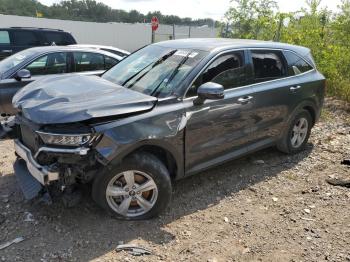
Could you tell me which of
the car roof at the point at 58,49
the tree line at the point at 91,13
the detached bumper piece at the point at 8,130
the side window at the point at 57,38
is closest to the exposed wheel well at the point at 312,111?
the car roof at the point at 58,49

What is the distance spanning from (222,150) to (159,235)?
1.31m

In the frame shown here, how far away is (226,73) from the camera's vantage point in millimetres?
4367

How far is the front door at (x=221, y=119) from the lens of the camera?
3977mm

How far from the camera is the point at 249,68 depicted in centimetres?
459

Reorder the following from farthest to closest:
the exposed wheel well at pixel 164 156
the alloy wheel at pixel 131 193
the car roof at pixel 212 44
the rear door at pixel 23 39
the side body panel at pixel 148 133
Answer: the rear door at pixel 23 39 → the car roof at pixel 212 44 → the exposed wheel well at pixel 164 156 → the alloy wheel at pixel 131 193 → the side body panel at pixel 148 133

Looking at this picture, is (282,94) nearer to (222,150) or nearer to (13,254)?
(222,150)

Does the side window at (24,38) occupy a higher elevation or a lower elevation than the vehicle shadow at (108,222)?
higher

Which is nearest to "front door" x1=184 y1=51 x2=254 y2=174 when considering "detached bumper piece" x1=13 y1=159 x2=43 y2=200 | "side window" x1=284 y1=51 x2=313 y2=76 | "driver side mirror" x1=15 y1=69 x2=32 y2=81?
"side window" x1=284 y1=51 x2=313 y2=76

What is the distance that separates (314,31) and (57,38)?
7635 millimetres

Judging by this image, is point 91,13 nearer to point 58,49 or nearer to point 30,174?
point 58,49

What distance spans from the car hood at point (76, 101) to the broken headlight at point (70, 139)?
121 millimetres

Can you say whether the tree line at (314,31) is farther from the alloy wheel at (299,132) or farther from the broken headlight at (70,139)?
the broken headlight at (70,139)

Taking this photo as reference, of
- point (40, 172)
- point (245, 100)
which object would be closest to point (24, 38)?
point (245, 100)

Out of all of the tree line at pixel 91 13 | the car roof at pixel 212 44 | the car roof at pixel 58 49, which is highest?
the car roof at pixel 212 44
